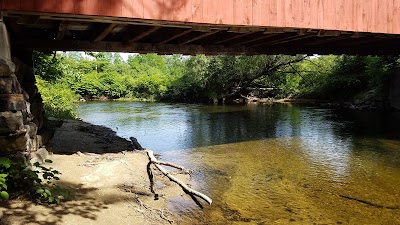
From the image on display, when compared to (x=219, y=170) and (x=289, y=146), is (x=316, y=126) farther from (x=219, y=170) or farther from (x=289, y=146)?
(x=219, y=170)

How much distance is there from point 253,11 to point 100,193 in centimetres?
440

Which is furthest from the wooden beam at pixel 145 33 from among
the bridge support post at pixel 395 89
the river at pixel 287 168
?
the bridge support post at pixel 395 89

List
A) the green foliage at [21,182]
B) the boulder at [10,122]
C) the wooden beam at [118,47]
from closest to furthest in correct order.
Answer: the green foliage at [21,182]
the boulder at [10,122]
the wooden beam at [118,47]

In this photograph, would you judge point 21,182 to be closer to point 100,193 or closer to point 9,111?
point 9,111

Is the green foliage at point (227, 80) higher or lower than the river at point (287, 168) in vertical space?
higher

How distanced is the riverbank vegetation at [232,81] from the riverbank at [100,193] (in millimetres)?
5954

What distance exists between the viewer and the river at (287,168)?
15.8 ft

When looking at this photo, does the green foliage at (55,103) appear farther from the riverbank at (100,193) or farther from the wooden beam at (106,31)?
the wooden beam at (106,31)

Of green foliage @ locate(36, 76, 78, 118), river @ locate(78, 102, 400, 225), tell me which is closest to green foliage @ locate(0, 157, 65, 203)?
river @ locate(78, 102, 400, 225)

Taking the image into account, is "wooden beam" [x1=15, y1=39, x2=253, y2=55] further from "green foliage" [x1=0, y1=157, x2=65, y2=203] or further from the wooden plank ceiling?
"green foliage" [x1=0, y1=157, x2=65, y2=203]

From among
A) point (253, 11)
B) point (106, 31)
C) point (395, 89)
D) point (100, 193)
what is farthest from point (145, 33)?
point (395, 89)

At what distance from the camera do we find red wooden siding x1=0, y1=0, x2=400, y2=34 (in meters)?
5.42

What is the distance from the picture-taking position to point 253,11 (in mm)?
6762

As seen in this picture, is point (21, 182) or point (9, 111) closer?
point (21, 182)
